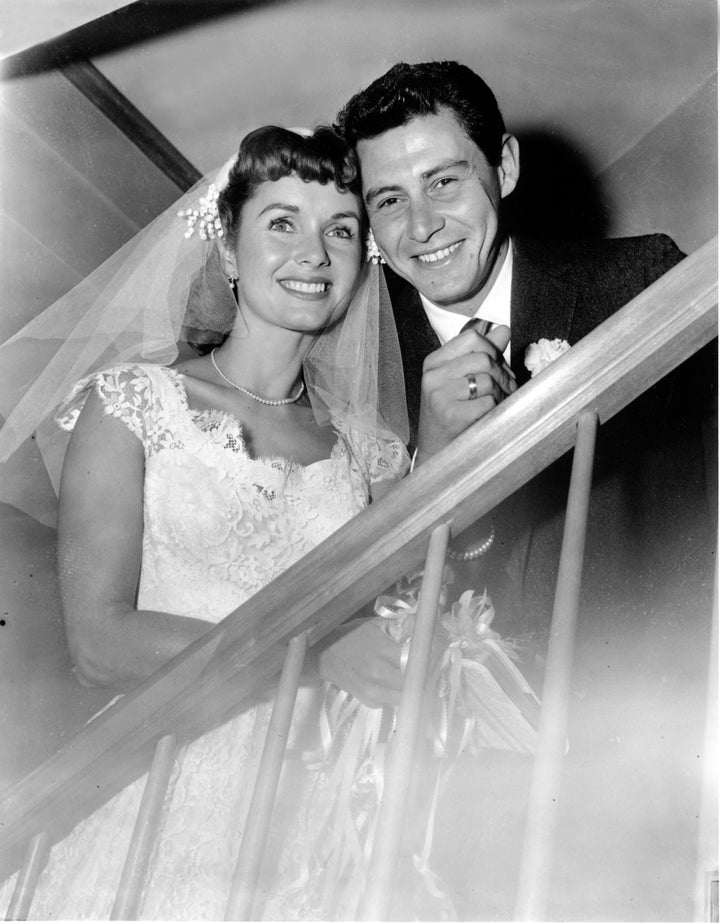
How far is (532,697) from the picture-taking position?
1119mm

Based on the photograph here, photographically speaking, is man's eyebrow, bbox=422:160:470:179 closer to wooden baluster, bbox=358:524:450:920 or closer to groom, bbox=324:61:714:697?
groom, bbox=324:61:714:697

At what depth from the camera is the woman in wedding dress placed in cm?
150

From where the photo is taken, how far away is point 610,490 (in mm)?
2002

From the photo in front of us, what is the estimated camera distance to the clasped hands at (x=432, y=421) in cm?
119

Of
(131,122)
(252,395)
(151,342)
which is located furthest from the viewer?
(131,122)

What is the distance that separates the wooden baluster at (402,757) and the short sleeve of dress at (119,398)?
92cm

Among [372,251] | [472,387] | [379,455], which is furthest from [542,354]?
[372,251]

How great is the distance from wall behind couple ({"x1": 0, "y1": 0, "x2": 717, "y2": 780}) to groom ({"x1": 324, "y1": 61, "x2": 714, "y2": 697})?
1.27 metres

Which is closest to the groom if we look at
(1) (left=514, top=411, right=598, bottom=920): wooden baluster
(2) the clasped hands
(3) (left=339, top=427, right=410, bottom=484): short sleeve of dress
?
(3) (left=339, top=427, right=410, bottom=484): short sleeve of dress

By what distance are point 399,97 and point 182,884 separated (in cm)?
177

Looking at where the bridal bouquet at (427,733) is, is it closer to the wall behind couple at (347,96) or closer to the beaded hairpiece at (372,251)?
the beaded hairpiece at (372,251)

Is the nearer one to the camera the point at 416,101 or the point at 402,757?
the point at 402,757

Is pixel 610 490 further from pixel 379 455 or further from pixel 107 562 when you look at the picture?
pixel 107 562

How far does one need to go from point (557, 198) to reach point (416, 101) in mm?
1746
